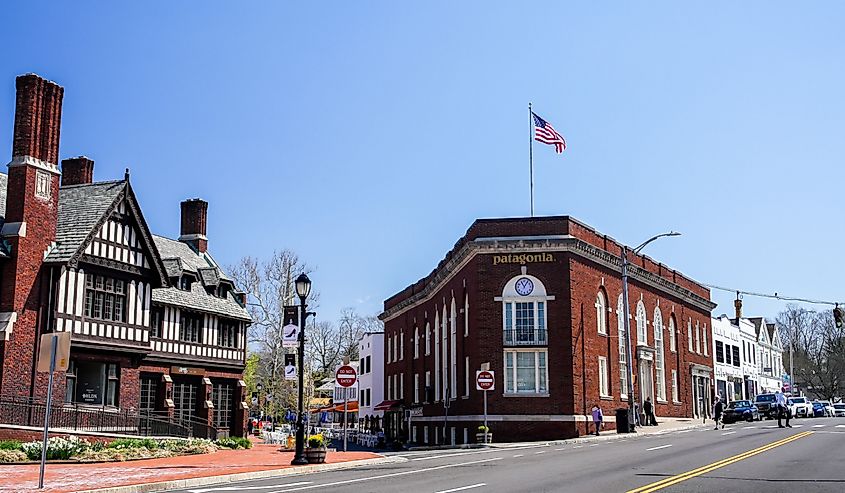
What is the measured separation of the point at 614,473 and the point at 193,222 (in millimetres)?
38483

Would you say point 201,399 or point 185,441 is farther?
point 201,399

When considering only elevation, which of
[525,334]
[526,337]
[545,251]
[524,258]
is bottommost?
[526,337]

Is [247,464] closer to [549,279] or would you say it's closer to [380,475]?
[380,475]

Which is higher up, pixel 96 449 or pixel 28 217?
pixel 28 217

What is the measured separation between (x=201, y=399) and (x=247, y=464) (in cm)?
A: 2039

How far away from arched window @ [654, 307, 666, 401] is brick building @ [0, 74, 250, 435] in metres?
30.0

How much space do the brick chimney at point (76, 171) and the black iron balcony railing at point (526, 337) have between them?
23.6 m

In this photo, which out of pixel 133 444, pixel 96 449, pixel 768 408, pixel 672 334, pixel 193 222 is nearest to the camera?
pixel 96 449

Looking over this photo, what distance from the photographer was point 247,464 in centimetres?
2656

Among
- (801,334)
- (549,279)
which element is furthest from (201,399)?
(801,334)

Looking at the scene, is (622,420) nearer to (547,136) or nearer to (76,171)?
(547,136)

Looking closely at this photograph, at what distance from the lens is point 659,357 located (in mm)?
59906

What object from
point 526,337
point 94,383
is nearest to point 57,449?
point 94,383

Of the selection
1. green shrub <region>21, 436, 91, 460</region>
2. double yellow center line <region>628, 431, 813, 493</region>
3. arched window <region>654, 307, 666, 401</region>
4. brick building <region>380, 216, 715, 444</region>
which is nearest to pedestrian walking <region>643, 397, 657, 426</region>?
brick building <region>380, 216, 715, 444</region>
